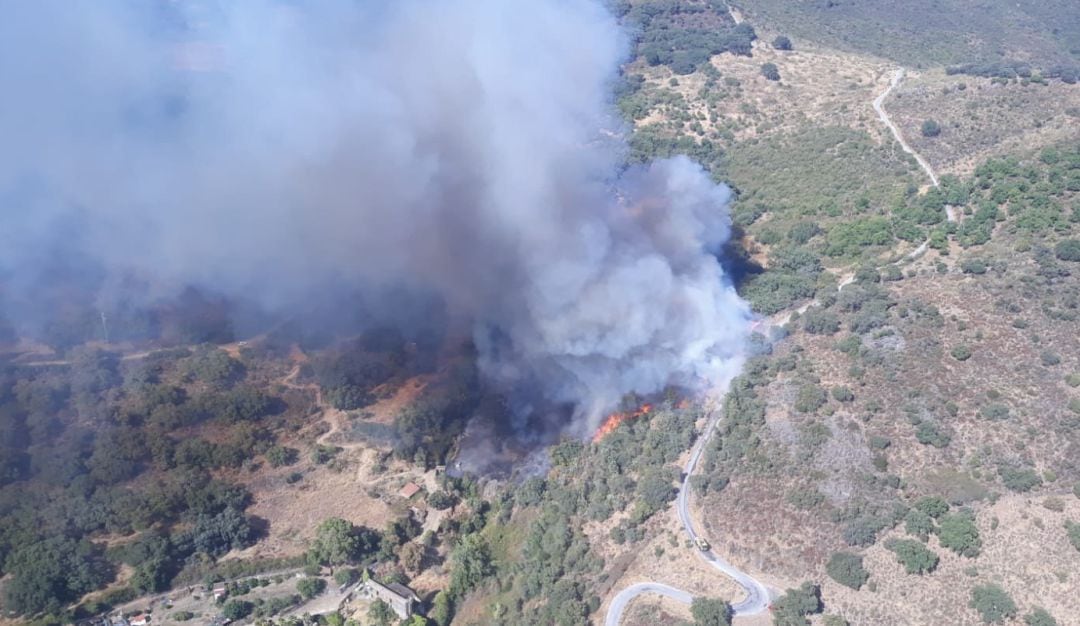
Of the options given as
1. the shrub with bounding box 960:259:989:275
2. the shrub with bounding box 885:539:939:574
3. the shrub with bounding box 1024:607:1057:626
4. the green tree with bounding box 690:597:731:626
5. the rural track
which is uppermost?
the rural track

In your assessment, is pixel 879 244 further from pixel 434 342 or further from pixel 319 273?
pixel 319 273

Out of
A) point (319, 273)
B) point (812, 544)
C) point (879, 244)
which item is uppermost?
point (879, 244)

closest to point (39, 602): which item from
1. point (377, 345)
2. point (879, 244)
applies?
point (377, 345)

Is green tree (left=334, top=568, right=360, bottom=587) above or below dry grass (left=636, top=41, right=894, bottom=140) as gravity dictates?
below

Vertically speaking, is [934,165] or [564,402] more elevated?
[934,165]

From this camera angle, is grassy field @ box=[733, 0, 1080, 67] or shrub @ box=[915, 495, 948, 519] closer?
shrub @ box=[915, 495, 948, 519]

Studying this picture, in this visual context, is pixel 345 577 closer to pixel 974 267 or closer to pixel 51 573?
pixel 51 573

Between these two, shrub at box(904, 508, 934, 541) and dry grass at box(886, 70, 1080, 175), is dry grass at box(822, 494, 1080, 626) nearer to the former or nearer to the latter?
shrub at box(904, 508, 934, 541)

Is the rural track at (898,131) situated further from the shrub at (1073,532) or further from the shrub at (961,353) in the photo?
the shrub at (1073,532)

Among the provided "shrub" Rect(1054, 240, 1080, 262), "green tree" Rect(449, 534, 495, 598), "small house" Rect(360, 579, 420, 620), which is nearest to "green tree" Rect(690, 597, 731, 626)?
"green tree" Rect(449, 534, 495, 598)
